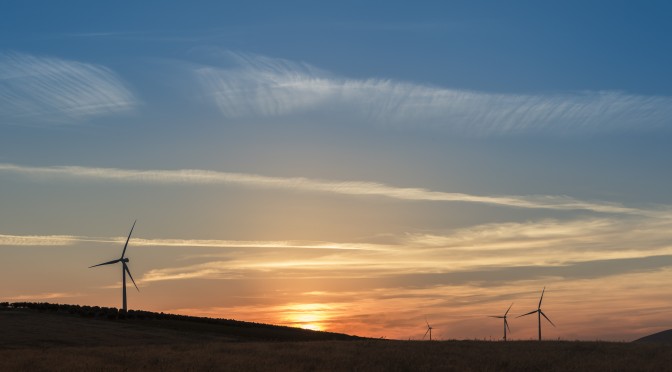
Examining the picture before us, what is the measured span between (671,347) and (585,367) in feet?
67.5

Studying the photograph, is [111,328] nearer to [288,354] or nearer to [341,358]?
[288,354]

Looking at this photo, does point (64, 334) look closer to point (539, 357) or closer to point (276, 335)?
point (276, 335)

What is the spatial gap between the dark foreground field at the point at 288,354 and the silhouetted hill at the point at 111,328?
0.16 metres

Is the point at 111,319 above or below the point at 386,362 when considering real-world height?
above

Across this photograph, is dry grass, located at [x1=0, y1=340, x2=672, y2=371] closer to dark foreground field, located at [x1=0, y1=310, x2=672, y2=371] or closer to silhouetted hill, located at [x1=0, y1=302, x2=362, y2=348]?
dark foreground field, located at [x1=0, y1=310, x2=672, y2=371]

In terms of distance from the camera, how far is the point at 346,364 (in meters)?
52.6

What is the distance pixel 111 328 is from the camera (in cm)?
8056

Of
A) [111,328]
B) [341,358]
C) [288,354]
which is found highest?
[111,328]

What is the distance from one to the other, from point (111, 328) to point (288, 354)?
29557mm

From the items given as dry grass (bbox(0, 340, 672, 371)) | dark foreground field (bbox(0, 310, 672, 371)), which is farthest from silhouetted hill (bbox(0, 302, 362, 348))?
dry grass (bbox(0, 340, 672, 371))

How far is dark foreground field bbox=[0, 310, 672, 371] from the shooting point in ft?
164

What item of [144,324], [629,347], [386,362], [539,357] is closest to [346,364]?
[386,362]

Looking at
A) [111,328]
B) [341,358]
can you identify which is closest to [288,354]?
[341,358]

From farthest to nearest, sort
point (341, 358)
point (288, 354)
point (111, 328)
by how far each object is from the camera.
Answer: point (111, 328) < point (288, 354) < point (341, 358)
